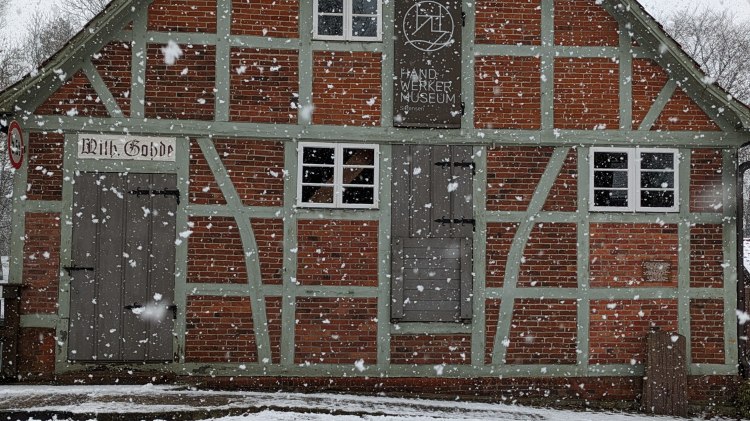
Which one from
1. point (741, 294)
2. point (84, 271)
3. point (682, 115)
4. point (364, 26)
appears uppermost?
point (364, 26)

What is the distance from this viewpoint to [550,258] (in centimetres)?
792

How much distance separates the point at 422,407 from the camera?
703cm

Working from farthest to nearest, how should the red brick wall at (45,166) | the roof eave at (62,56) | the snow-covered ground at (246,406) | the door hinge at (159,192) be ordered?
the door hinge at (159,192)
the red brick wall at (45,166)
the roof eave at (62,56)
the snow-covered ground at (246,406)

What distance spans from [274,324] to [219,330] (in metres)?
0.69

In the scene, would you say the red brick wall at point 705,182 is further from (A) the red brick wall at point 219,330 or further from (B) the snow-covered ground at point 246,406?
(A) the red brick wall at point 219,330

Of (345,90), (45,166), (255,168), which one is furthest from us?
(345,90)

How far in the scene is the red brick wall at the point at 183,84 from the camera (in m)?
7.68

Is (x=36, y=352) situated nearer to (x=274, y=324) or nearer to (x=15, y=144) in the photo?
(x=15, y=144)

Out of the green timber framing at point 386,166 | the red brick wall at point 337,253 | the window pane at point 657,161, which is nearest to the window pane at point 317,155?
the green timber framing at point 386,166

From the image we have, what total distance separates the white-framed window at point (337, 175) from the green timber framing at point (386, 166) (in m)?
0.11

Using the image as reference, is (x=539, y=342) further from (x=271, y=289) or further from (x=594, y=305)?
(x=271, y=289)

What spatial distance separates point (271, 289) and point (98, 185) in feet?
8.24

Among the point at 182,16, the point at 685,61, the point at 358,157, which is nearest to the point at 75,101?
the point at 182,16

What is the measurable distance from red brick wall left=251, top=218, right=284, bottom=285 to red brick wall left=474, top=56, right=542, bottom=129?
9.74 ft
